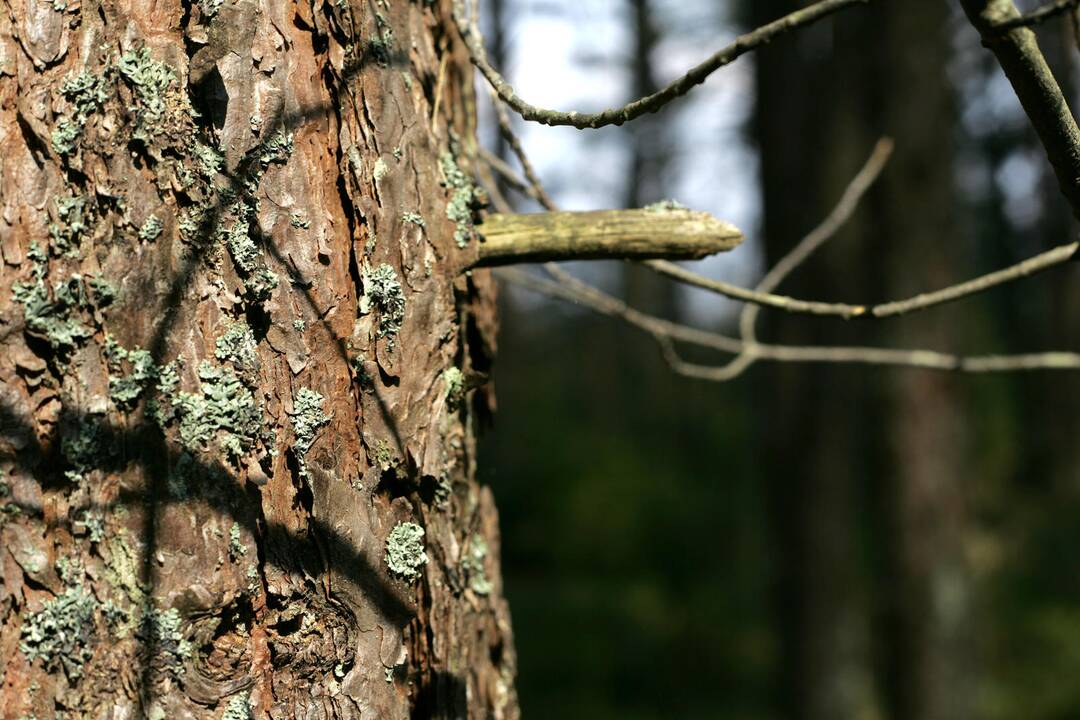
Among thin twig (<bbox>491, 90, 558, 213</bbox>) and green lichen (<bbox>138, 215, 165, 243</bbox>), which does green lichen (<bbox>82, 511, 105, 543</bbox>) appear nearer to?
green lichen (<bbox>138, 215, 165, 243</bbox>)

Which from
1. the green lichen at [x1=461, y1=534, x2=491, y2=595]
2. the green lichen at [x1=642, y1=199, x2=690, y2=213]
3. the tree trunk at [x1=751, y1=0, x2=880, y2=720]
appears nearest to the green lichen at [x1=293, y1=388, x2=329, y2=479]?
the green lichen at [x1=461, y1=534, x2=491, y2=595]

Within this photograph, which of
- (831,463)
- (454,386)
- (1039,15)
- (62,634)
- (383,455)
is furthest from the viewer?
(831,463)

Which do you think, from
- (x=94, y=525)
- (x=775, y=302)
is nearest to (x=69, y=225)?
(x=94, y=525)

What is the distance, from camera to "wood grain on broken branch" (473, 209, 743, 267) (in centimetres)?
117

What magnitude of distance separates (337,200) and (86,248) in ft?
0.88

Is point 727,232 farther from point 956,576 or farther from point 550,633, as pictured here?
point 550,633

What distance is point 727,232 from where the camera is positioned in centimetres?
117

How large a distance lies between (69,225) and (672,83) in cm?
63

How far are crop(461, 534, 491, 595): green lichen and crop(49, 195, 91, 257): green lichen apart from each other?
0.62 m

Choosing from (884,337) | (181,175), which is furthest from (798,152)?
(181,175)

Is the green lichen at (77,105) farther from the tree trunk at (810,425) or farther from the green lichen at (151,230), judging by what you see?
the tree trunk at (810,425)

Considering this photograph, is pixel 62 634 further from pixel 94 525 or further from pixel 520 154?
pixel 520 154

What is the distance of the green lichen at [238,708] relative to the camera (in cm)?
99

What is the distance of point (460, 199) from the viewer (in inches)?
47.4
